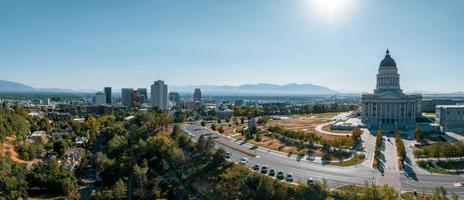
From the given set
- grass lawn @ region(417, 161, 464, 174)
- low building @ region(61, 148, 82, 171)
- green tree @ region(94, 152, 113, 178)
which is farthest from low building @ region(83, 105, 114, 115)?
grass lawn @ region(417, 161, 464, 174)

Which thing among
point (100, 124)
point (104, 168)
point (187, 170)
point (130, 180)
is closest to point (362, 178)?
point (187, 170)

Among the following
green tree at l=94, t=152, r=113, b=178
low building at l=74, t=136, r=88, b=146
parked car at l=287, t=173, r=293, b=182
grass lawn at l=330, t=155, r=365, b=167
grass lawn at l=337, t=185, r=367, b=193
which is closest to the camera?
grass lawn at l=337, t=185, r=367, b=193

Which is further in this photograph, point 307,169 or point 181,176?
point 307,169

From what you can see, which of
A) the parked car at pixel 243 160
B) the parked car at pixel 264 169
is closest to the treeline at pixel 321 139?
the parked car at pixel 243 160

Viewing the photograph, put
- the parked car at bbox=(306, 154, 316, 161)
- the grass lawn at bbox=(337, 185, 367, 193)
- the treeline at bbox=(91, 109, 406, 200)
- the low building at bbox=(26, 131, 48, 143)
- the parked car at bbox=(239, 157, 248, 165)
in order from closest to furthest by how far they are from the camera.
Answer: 1. the treeline at bbox=(91, 109, 406, 200)
2. the grass lawn at bbox=(337, 185, 367, 193)
3. the parked car at bbox=(239, 157, 248, 165)
4. the parked car at bbox=(306, 154, 316, 161)
5. the low building at bbox=(26, 131, 48, 143)

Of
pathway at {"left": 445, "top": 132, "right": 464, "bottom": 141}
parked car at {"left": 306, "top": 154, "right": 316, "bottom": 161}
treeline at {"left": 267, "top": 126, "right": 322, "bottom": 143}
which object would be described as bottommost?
parked car at {"left": 306, "top": 154, "right": 316, "bottom": 161}

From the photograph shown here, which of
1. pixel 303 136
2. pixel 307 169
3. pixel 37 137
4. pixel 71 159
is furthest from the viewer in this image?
pixel 37 137

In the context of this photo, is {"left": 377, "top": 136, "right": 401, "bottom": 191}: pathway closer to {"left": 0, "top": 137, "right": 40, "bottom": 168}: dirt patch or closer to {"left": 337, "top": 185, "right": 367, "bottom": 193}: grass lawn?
{"left": 337, "top": 185, "right": 367, "bottom": 193}: grass lawn

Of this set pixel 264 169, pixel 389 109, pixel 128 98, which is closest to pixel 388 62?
pixel 389 109

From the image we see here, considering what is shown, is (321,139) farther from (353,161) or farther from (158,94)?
(158,94)
